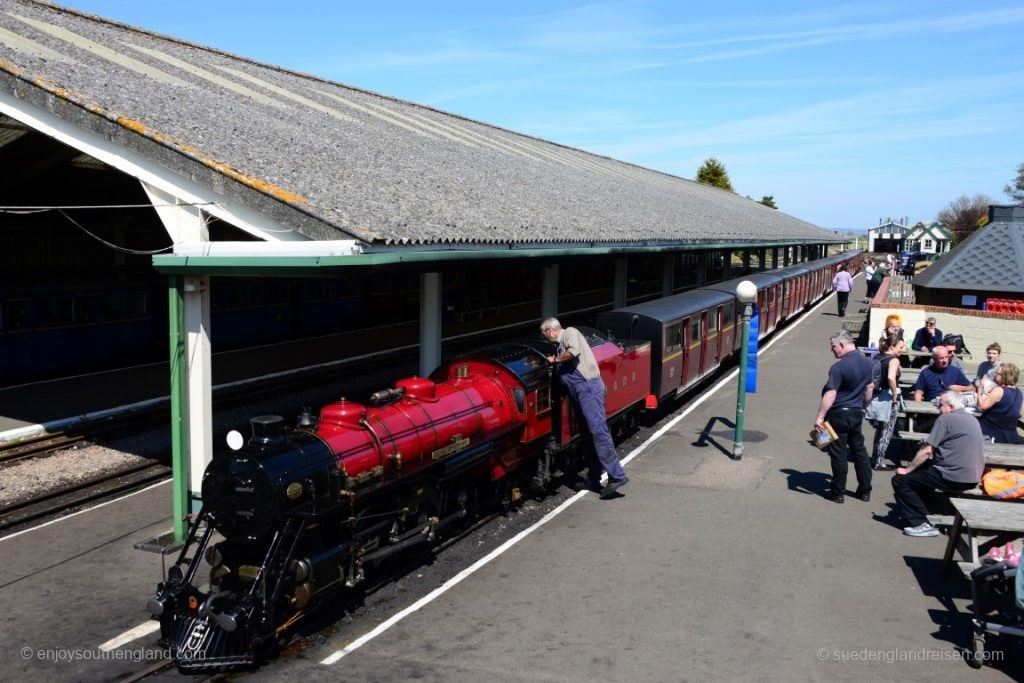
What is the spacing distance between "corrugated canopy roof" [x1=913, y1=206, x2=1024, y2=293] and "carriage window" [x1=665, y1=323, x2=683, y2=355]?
9306 mm

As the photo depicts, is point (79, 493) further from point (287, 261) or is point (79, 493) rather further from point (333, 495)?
point (333, 495)

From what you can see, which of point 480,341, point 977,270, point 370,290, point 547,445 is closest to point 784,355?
point 977,270

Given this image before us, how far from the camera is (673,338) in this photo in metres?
14.7

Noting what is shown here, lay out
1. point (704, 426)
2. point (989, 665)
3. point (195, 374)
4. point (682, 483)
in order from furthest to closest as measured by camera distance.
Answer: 1. point (704, 426)
2. point (682, 483)
3. point (195, 374)
4. point (989, 665)

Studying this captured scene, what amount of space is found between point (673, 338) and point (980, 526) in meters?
8.06

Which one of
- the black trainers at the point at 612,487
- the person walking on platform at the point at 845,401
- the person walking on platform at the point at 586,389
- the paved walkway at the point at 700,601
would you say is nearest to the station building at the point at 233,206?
the person walking on platform at the point at 586,389

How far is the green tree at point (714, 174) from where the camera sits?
95.4 meters

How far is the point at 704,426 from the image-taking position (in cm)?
1449

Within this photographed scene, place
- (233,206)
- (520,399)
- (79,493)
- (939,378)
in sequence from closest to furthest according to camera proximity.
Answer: (233,206) → (520,399) → (79,493) → (939,378)

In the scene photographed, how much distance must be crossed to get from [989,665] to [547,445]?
214 inches

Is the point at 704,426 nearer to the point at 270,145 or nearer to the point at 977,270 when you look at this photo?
the point at 270,145

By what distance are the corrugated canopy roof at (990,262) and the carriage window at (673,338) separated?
9.31m

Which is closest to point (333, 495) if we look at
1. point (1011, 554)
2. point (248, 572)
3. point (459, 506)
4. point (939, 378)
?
point (248, 572)

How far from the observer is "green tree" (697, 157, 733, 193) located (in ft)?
313
